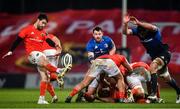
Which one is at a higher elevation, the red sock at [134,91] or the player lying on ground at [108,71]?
the player lying on ground at [108,71]

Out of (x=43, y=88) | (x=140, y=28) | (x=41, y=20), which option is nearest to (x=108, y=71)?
(x=140, y=28)

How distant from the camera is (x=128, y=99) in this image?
724 inches

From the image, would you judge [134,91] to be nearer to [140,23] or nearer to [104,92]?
[104,92]

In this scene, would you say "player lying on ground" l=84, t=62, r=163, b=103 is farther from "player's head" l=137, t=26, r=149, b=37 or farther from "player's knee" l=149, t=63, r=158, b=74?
"player's head" l=137, t=26, r=149, b=37

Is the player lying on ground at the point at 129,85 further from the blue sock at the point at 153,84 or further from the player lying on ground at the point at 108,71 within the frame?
the player lying on ground at the point at 108,71

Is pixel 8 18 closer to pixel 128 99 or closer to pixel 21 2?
pixel 21 2

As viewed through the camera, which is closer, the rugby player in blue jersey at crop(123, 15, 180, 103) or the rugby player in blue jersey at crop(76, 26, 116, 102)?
the rugby player in blue jersey at crop(123, 15, 180, 103)

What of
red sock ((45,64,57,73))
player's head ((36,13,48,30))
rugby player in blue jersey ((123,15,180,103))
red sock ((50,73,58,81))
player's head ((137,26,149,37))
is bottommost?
red sock ((50,73,58,81))

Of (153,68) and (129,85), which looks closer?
(153,68)

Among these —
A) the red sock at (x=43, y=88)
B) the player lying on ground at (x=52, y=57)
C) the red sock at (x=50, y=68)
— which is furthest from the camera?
the player lying on ground at (x=52, y=57)

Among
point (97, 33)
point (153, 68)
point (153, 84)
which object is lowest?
point (153, 84)

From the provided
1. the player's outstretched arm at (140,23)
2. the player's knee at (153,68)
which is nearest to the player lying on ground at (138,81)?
the player's knee at (153,68)

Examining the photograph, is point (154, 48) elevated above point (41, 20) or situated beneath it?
situated beneath

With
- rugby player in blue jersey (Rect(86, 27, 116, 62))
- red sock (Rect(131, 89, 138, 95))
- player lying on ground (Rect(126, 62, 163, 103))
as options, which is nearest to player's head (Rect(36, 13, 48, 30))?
rugby player in blue jersey (Rect(86, 27, 116, 62))
